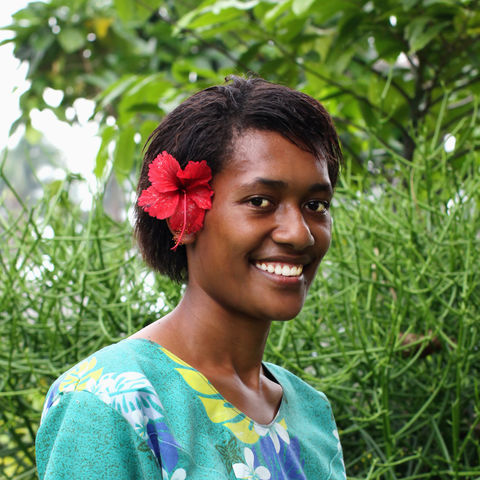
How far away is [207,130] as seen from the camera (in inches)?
26.1

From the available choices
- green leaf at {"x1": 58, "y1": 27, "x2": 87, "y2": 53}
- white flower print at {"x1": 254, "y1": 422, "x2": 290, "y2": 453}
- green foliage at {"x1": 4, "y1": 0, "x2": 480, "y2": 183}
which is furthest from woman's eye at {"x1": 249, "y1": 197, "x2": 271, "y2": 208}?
green leaf at {"x1": 58, "y1": 27, "x2": 87, "y2": 53}

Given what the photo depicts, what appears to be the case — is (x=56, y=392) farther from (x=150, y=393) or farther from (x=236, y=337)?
(x=236, y=337)

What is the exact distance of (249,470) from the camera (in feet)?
2.03

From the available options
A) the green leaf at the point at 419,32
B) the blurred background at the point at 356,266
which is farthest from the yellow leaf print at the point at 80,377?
the green leaf at the point at 419,32

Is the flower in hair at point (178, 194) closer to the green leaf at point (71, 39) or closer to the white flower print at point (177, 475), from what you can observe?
the white flower print at point (177, 475)

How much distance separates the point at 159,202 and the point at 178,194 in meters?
0.02

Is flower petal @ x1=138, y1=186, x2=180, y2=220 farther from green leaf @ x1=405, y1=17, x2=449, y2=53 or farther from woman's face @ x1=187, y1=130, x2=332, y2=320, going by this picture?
green leaf @ x1=405, y1=17, x2=449, y2=53

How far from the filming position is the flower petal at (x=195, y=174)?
647mm

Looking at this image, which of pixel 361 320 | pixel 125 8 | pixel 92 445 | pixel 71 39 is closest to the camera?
pixel 92 445

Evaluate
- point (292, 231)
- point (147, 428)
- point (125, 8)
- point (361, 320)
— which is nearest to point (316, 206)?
point (292, 231)

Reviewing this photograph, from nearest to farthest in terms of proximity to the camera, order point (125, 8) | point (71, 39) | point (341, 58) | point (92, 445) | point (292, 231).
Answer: point (92, 445) → point (292, 231) → point (341, 58) → point (125, 8) → point (71, 39)

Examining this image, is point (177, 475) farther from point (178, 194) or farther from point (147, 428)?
point (178, 194)

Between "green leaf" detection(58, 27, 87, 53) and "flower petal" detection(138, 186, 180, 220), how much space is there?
1512 millimetres

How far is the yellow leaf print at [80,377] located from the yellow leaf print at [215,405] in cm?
8
